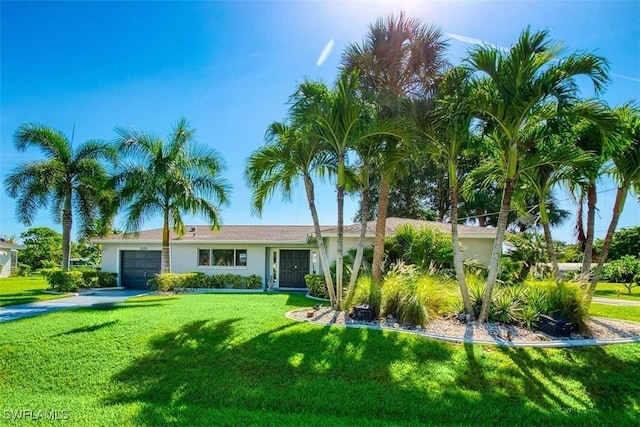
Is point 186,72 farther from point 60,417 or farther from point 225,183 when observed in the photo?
point 60,417

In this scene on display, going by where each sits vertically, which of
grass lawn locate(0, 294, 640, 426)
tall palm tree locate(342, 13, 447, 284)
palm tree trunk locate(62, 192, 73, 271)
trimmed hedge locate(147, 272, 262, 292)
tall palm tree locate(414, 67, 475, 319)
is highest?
tall palm tree locate(342, 13, 447, 284)

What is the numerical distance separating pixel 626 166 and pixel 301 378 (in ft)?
31.0

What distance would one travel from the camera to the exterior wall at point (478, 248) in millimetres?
16547

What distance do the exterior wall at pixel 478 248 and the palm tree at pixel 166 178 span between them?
11781mm

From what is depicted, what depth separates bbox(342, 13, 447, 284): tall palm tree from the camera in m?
10.7

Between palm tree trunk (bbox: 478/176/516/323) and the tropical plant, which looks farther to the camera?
the tropical plant

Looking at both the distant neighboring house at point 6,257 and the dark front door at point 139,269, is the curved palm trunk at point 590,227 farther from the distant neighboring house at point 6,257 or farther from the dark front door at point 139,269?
the distant neighboring house at point 6,257

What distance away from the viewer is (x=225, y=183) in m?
18.0

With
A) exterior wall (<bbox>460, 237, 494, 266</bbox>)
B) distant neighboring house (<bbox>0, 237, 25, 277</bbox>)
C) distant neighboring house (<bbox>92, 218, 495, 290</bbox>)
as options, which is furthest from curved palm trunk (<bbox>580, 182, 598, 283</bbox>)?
distant neighboring house (<bbox>0, 237, 25, 277</bbox>)

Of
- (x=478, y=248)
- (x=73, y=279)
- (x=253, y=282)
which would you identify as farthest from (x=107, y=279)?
(x=478, y=248)

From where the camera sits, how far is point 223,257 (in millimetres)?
20625

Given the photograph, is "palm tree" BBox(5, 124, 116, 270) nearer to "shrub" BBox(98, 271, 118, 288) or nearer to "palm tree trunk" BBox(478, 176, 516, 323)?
"shrub" BBox(98, 271, 118, 288)

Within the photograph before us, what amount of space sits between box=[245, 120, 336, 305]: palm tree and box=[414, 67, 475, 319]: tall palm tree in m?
2.94

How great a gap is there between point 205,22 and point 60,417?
30.3 feet
